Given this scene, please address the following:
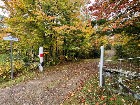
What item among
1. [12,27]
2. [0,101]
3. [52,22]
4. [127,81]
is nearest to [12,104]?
[0,101]

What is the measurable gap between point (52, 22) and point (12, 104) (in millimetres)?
6172

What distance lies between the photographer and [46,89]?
8641 millimetres

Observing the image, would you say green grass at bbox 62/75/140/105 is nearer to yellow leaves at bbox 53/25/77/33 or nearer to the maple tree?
the maple tree

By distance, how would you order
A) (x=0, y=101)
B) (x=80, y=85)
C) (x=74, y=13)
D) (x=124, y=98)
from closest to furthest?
1. (x=124, y=98)
2. (x=0, y=101)
3. (x=80, y=85)
4. (x=74, y=13)

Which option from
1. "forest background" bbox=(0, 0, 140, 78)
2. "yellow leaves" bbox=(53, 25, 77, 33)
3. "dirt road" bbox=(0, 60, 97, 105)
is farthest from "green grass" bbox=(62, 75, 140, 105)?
"yellow leaves" bbox=(53, 25, 77, 33)

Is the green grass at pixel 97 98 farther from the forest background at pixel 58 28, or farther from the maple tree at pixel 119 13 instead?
the forest background at pixel 58 28

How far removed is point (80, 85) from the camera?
863 centimetres

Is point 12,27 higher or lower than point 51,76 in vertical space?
higher

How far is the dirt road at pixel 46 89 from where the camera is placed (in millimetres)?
7703

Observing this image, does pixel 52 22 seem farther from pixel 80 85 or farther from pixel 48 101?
pixel 48 101

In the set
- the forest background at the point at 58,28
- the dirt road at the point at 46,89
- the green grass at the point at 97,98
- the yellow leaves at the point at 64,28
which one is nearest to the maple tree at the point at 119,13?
the forest background at the point at 58,28

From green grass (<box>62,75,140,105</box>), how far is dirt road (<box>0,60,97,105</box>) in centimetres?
38

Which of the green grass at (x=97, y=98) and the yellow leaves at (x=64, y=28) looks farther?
the yellow leaves at (x=64, y=28)

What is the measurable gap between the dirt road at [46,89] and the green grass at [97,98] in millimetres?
383
